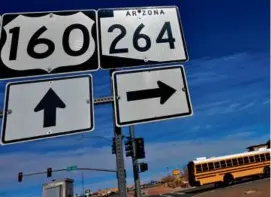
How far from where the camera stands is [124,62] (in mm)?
2553

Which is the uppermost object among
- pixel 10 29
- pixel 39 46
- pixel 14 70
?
pixel 10 29

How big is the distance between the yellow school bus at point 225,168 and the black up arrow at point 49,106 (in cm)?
2816

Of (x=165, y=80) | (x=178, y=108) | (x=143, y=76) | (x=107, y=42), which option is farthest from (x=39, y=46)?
(x=178, y=108)

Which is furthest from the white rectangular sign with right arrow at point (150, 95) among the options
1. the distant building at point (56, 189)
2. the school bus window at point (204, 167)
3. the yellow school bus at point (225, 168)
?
the school bus window at point (204, 167)

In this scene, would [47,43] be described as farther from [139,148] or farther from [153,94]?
[139,148]

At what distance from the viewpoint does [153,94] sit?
243 cm

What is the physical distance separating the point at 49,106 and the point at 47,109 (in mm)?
27

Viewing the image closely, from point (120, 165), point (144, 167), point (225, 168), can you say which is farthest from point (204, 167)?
point (120, 165)

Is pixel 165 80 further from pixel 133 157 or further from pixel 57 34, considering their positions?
pixel 133 157

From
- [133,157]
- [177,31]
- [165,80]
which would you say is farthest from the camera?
[133,157]

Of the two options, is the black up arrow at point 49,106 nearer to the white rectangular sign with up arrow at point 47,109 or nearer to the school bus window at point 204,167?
the white rectangular sign with up arrow at point 47,109

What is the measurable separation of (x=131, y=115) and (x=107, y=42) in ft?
2.19

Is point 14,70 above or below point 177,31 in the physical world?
below

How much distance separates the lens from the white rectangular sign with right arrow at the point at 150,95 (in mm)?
2367
